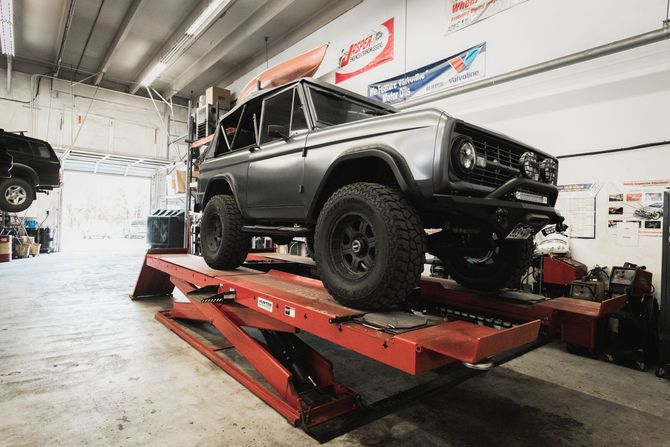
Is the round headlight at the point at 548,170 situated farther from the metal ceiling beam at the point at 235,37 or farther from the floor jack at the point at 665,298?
the metal ceiling beam at the point at 235,37

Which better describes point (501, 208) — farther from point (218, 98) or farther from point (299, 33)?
point (218, 98)

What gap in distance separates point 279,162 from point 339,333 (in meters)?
1.46

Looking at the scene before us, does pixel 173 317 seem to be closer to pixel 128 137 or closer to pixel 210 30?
pixel 210 30

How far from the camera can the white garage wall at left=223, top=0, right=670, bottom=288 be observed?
4.03 metres

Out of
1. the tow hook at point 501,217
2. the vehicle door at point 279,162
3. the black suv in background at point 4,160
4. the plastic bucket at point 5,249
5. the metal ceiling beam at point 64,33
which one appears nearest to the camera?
the tow hook at point 501,217

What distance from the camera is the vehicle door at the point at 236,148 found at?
335 cm

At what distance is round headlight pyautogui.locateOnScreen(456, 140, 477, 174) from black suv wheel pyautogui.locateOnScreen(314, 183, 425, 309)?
1.13 ft

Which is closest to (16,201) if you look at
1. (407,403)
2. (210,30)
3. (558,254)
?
(210,30)

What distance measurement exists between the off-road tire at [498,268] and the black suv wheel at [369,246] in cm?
85

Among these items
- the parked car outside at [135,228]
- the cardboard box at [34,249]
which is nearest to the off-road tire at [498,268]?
the cardboard box at [34,249]

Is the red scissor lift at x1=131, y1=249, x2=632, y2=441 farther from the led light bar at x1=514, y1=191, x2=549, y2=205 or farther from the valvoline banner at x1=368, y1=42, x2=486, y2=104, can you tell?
the valvoline banner at x1=368, y1=42, x2=486, y2=104

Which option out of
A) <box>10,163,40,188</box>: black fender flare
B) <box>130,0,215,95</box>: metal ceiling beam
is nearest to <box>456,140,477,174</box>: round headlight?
<box>130,0,215,95</box>: metal ceiling beam

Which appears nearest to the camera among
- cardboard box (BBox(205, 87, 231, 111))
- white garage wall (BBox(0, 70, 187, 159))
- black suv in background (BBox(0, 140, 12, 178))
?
black suv in background (BBox(0, 140, 12, 178))

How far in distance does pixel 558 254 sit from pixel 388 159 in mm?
3547
